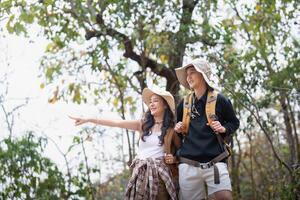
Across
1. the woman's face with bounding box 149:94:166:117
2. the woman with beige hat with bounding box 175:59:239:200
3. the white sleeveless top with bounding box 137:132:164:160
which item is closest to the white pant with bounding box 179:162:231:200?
the woman with beige hat with bounding box 175:59:239:200

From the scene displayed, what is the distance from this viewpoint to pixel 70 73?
6.48 meters

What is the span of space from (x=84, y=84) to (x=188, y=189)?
147 inches

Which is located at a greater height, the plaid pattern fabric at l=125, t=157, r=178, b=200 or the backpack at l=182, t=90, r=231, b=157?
the backpack at l=182, t=90, r=231, b=157

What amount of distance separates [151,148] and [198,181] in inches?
18.0

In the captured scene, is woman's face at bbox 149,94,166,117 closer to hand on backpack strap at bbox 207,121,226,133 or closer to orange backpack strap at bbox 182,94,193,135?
orange backpack strap at bbox 182,94,193,135

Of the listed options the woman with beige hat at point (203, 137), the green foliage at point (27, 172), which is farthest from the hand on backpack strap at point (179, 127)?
the green foliage at point (27, 172)

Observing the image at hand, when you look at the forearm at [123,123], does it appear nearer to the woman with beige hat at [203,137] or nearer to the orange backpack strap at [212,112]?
the woman with beige hat at [203,137]

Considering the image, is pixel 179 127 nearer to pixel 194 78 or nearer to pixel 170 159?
pixel 170 159

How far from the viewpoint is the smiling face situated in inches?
130

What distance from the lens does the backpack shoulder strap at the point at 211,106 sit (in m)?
3.14

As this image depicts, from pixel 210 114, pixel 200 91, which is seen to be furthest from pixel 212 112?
pixel 200 91

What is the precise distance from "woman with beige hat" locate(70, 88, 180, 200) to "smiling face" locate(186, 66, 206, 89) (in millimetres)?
270

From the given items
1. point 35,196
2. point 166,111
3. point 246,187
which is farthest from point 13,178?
point 246,187

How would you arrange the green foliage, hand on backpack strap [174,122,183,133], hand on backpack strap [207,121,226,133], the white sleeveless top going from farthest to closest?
the green foliage → the white sleeveless top → hand on backpack strap [174,122,183,133] → hand on backpack strap [207,121,226,133]
